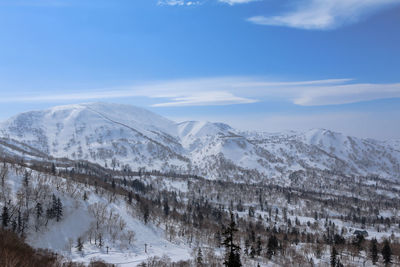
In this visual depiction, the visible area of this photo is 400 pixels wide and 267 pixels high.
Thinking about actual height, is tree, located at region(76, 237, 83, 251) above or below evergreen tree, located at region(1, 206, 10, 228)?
below

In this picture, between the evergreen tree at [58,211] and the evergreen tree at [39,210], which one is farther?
the evergreen tree at [58,211]

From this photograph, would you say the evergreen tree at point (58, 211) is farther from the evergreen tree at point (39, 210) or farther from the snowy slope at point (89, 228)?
the evergreen tree at point (39, 210)

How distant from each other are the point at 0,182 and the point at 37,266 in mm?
140576

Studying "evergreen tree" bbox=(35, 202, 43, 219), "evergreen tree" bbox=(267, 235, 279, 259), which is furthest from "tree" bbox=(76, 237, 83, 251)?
"evergreen tree" bbox=(267, 235, 279, 259)

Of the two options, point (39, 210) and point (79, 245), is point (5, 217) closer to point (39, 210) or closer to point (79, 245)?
point (39, 210)

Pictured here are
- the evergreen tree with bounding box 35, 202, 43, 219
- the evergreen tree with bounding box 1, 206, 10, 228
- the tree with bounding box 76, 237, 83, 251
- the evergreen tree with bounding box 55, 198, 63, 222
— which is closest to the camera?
the evergreen tree with bounding box 1, 206, 10, 228

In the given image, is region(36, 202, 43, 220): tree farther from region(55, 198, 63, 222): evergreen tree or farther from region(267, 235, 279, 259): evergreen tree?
region(267, 235, 279, 259): evergreen tree

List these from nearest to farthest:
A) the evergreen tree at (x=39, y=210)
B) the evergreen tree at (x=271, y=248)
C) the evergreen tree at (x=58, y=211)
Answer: the evergreen tree at (x=39, y=210) → the evergreen tree at (x=58, y=211) → the evergreen tree at (x=271, y=248)

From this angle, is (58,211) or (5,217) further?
(58,211)


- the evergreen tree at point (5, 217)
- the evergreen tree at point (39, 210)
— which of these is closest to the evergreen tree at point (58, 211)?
the evergreen tree at point (39, 210)

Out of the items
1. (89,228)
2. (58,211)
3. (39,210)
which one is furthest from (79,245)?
(39,210)

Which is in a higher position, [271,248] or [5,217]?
[5,217]

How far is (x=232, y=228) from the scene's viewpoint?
29.7 m

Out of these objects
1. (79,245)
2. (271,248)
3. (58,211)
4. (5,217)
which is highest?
(5,217)
